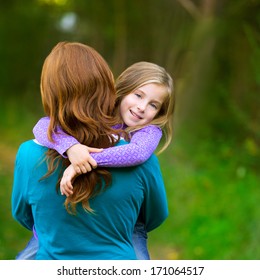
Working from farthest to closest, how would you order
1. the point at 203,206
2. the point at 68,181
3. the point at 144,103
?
the point at 203,206
the point at 144,103
the point at 68,181

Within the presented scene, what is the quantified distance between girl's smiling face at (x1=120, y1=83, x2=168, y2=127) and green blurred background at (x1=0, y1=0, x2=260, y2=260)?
2914 millimetres

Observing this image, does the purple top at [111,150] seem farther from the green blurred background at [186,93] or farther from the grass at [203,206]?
the grass at [203,206]

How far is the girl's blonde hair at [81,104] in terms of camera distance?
2.28 metres

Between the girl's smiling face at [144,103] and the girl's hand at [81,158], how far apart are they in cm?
41

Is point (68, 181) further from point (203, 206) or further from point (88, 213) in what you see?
point (203, 206)

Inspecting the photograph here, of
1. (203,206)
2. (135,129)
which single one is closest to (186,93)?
(203,206)

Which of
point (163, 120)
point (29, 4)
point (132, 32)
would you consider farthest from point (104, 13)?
point (163, 120)

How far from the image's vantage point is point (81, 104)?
89.8 inches

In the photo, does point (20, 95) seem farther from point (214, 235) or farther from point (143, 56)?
point (214, 235)

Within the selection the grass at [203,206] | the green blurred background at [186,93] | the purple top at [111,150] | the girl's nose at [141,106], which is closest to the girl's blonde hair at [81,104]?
the purple top at [111,150]

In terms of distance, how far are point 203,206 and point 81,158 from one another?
187 inches

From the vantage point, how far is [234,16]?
8742 millimetres
